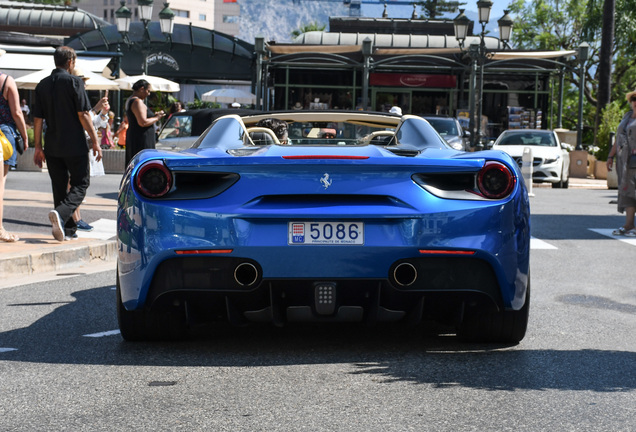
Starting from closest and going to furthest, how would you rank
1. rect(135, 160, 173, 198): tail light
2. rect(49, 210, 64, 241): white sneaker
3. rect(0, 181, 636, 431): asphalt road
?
rect(0, 181, 636, 431): asphalt road → rect(135, 160, 173, 198): tail light → rect(49, 210, 64, 241): white sneaker

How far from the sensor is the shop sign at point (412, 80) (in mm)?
39188

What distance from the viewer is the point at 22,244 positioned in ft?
30.8

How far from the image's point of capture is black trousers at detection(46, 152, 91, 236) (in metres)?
9.91

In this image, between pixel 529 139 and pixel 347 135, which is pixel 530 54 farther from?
pixel 347 135

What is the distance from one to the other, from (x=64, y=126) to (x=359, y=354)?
5661 millimetres

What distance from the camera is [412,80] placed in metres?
39.3

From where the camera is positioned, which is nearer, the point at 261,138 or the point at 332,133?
the point at 261,138

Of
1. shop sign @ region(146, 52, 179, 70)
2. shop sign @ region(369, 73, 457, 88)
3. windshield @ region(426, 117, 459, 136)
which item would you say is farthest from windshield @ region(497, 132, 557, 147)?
shop sign @ region(146, 52, 179, 70)

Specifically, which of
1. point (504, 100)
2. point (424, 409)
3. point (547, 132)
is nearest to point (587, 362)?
point (424, 409)

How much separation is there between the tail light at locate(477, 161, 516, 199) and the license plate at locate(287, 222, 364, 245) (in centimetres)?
60

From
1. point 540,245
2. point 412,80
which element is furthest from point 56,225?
point 412,80

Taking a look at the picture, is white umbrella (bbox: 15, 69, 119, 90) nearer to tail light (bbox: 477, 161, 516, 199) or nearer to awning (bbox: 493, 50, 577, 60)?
awning (bbox: 493, 50, 577, 60)

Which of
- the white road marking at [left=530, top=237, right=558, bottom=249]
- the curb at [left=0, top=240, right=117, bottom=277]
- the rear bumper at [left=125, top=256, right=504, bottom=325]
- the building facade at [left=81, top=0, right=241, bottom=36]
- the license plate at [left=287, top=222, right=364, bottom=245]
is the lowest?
the white road marking at [left=530, top=237, right=558, bottom=249]

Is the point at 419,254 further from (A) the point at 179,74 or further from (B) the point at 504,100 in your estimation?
(A) the point at 179,74
